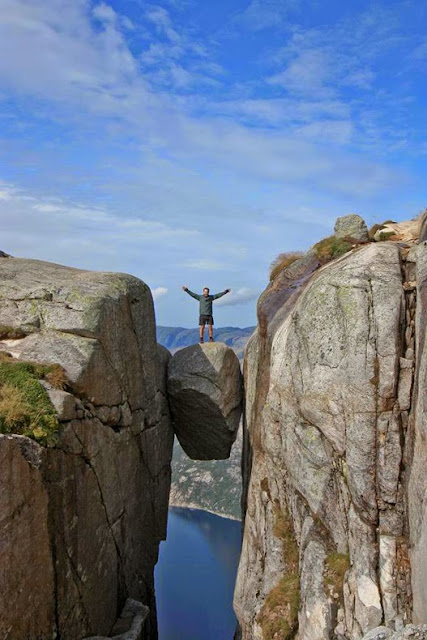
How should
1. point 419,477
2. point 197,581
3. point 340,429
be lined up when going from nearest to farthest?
1. point 419,477
2. point 340,429
3. point 197,581

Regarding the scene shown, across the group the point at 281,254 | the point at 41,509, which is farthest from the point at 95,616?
the point at 281,254

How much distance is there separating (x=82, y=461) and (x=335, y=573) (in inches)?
409

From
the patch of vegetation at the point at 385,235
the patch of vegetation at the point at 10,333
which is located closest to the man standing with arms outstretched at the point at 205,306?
the patch of vegetation at the point at 385,235

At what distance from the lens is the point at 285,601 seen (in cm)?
2281

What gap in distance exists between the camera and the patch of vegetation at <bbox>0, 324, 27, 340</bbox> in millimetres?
22938

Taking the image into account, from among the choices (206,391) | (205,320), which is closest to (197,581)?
(206,391)

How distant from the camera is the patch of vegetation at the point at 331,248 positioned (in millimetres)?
27734

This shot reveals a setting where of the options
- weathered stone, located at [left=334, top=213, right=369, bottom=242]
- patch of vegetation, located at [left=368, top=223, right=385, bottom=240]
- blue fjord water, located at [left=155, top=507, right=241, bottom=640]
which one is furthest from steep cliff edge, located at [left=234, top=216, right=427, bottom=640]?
blue fjord water, located at [left=155, top=507, right=241, bottom=640]

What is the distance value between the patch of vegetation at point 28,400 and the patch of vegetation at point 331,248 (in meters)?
14.7

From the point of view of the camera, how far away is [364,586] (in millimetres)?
19375

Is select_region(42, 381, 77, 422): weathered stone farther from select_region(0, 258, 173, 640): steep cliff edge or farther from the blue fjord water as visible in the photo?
the blue fjord water

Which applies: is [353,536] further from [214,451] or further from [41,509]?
[214,451]

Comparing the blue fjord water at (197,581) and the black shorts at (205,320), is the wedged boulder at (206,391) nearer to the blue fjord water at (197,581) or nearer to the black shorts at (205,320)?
the black shorts at (205,320)

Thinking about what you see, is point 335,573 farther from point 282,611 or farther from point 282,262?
point 282,262
